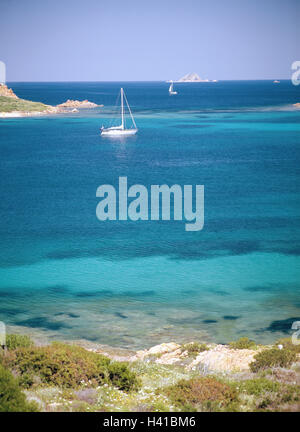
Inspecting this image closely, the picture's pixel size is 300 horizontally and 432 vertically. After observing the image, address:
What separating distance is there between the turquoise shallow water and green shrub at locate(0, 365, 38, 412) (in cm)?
756

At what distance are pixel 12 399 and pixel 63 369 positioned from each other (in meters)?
1.92

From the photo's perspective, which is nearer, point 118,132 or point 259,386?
point 259,386

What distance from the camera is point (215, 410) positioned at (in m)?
8.66

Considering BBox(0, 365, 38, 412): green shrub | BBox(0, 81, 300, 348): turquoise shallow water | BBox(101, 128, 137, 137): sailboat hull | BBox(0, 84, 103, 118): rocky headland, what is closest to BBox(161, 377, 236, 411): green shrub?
BBox(0, 365, 38, 412): green shrub

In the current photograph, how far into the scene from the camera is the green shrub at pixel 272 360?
11359 millimetres

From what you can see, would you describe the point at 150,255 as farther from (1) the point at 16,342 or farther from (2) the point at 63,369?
(2) the point at 63,369

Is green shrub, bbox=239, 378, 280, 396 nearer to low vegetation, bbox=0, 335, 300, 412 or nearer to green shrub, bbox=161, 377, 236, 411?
low vegetation, bbox=0, 335, 300, 412

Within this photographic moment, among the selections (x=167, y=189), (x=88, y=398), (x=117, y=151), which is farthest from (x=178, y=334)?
(x=117, y=151)

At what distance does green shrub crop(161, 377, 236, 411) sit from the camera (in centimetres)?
880

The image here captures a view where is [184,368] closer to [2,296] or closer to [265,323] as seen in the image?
[265,323]

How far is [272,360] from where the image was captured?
37.6 ft

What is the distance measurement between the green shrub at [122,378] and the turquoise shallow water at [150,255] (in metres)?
5.57

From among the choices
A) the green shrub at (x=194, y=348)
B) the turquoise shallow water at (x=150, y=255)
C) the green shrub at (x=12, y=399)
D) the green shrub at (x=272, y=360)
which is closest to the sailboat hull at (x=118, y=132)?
the turquoise shallow water at (x=150, y=255)

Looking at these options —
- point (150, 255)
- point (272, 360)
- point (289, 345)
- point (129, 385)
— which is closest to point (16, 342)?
point (129, 385)
